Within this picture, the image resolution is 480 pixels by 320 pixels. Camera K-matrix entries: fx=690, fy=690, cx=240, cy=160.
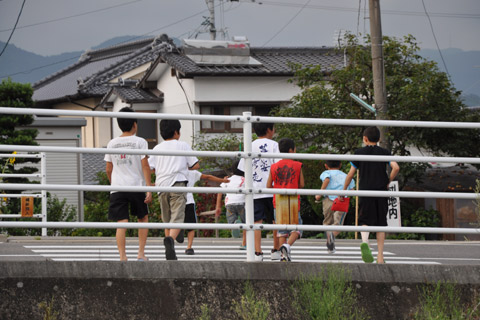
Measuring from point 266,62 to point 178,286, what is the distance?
68.2ft

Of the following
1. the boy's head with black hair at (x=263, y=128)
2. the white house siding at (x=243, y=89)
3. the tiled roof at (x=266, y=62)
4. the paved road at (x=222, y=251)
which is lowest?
the paved road at (x=222, y=251)

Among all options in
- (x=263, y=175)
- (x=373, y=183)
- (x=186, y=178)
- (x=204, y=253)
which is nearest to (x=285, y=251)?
(x=263, y=175)

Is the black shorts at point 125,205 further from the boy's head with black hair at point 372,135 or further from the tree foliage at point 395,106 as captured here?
the tree foliage at point 395,106

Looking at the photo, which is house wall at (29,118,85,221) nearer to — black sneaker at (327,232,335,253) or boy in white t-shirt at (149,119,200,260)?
black sneaker at (327,232,335,253)

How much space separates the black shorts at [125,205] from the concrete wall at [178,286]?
164 cm

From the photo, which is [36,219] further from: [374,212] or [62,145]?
[374,212]

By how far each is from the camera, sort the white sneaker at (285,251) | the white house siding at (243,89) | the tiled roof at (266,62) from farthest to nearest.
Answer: the white house siding at (243,89) < the tiled roof at (266,62) < the white sneaker at (285,251)

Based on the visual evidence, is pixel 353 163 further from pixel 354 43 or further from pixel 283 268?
pixel 354 43

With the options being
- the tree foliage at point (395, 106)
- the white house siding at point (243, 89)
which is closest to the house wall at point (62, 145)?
the tree foliage at point (395, 106)

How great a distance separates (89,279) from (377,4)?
11.4m

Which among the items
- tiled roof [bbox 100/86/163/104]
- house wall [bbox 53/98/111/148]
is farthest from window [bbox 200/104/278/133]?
house wall [bbox 53/98/111/148]

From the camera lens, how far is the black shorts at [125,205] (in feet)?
20.0

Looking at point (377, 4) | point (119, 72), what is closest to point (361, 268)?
point (377, 4)

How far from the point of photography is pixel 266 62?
2477 cm
